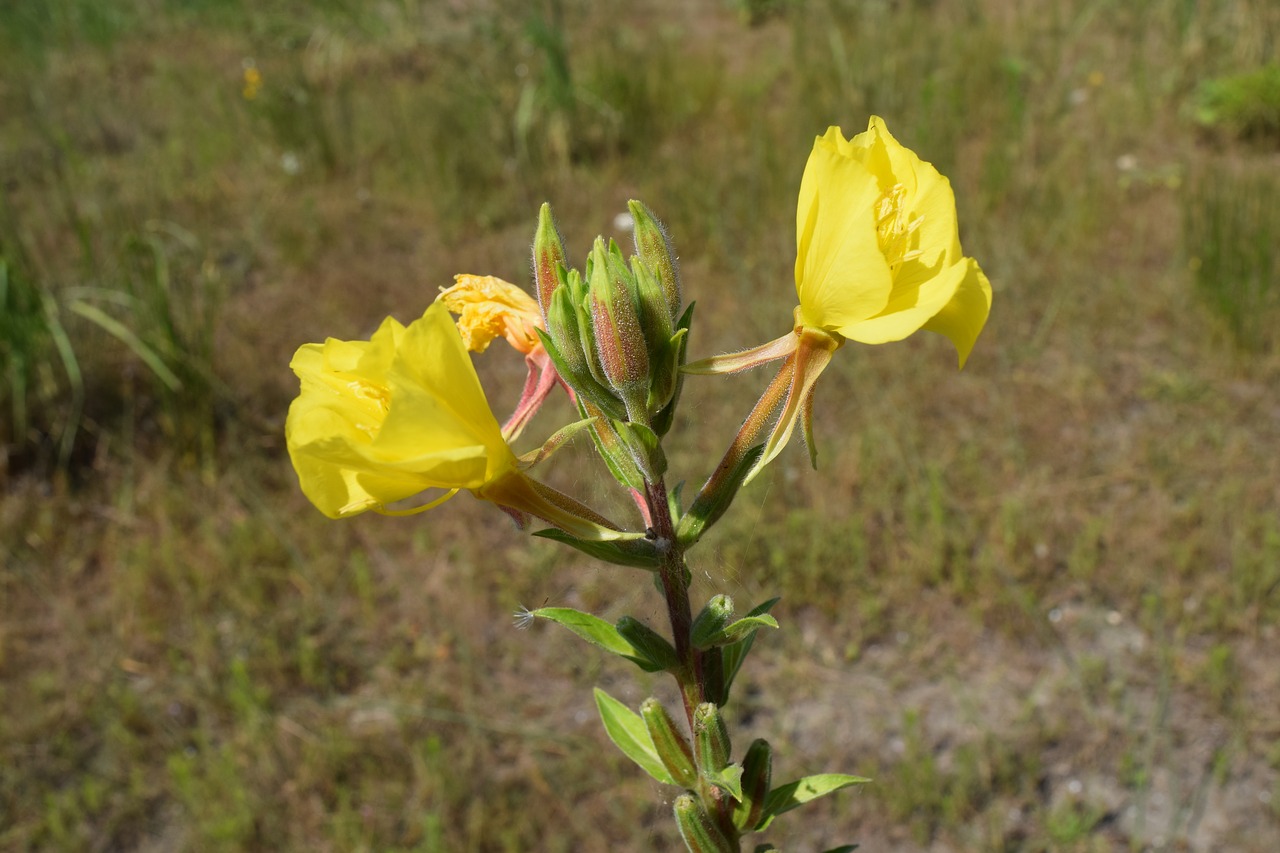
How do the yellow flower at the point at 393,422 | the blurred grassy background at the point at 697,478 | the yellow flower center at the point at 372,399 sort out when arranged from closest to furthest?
the yellow flower at the point at 393,422 < the yellow flower center at the point at 372,399 < the blurred grassy background at the point at 697,478

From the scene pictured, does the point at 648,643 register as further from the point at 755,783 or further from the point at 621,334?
the point at 621,334

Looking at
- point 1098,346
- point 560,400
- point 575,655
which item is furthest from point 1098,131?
point 575,655

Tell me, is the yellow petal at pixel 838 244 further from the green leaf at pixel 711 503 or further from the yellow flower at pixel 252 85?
the yellow flower at pixel 252 85

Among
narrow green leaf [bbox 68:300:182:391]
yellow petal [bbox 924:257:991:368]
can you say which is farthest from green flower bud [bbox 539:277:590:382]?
narrow green leaf [bbox 68:300:182:391]

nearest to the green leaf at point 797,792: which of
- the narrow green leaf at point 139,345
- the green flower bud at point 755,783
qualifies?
the green flower bud at point 755,783

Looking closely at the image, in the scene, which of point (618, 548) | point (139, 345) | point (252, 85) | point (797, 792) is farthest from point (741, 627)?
point (252, 85)

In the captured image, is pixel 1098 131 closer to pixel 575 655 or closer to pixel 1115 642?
pixel 1115 642

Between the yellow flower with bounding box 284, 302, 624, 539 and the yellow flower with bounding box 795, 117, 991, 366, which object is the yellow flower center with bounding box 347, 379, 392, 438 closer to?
the yellow flower with bounding box 284, 302, 624, 539
